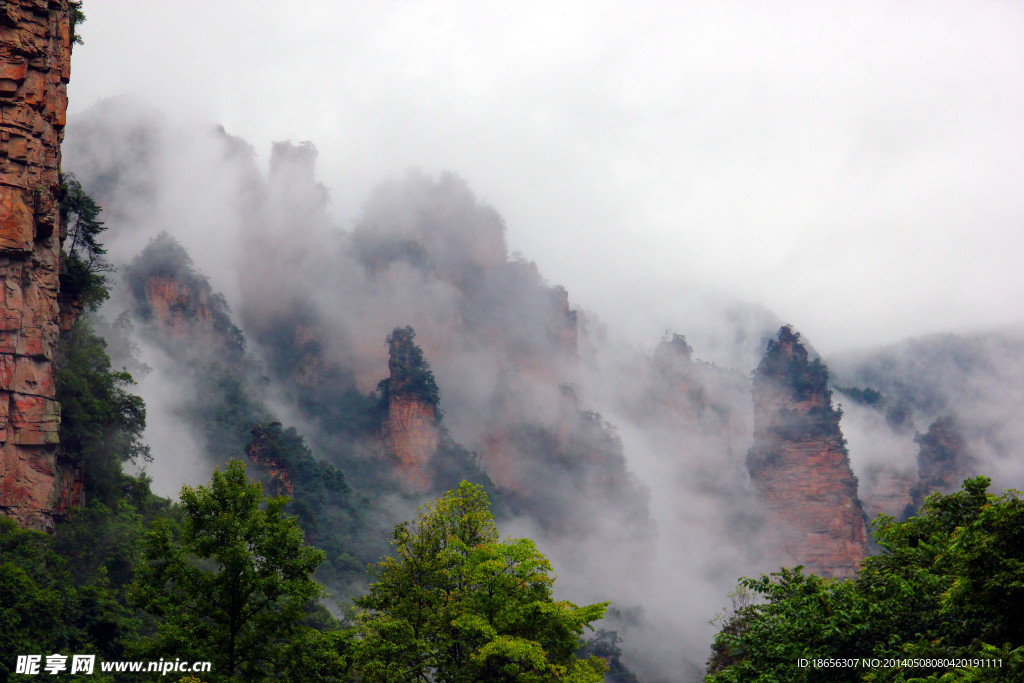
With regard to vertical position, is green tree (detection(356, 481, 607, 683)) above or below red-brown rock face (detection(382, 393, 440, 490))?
below

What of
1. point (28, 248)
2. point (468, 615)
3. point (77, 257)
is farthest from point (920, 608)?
point (77, 257)

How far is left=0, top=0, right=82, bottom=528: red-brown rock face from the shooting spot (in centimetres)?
3719

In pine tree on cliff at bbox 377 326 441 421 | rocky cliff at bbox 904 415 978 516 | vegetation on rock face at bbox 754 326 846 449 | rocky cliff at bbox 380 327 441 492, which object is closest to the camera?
rocky cliff at bbox 380 327 441 492

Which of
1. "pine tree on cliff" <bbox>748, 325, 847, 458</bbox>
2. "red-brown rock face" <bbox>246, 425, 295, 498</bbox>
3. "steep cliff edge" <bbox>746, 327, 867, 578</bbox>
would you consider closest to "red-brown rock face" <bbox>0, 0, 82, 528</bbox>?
"red-brown rock face" <bbox>246, 425, 295, 498</bbox>

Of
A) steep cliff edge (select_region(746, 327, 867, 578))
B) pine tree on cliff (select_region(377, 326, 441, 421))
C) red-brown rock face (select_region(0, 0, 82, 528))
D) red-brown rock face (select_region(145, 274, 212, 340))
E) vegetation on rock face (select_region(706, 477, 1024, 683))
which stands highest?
red-brown rock face (select_region(145, 274, 212, 340))

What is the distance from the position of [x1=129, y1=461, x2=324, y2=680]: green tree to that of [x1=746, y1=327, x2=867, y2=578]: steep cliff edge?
106 m

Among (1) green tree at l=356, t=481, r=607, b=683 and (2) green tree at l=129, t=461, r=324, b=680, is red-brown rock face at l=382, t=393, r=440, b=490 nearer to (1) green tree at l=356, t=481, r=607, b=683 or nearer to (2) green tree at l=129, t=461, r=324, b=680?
(1) green tree at l=356, t=481, r=607, b=683

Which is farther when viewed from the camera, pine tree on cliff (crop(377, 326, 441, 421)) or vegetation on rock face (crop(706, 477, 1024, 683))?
pine tree on cliff (crop(377, 326, 441, 421))

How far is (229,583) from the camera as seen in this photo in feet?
77.1

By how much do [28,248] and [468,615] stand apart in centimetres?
2878

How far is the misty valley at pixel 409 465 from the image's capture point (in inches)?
928

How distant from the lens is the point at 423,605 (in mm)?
28547

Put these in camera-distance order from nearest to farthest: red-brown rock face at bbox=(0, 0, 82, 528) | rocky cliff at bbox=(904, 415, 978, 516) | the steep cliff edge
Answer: red-brown rock face at bbox=(0, 0, 82, 528) < the steep cliff edge < rocky cliff at bbox=(904, 415, 978, 516)

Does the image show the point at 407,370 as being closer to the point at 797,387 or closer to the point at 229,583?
the point at 797,387
